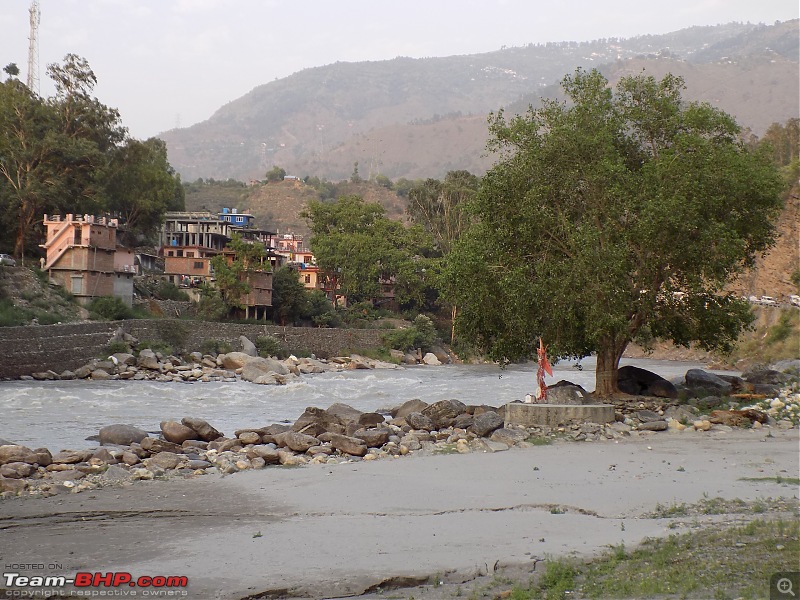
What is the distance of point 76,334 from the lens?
46.0 metres

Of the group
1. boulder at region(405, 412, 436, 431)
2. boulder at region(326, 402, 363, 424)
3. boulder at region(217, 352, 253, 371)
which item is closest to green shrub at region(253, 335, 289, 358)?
boulder at region(217, 352, 253, 371)

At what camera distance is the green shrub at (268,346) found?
5964cm

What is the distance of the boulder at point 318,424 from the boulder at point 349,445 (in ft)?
7.05

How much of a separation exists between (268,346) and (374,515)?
48.8 metres

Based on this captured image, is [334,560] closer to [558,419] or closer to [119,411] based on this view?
[558,419]

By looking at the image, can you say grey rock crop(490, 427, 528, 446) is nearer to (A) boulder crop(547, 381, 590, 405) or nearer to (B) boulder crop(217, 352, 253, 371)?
(A) boulder crop(547, 381, 590, 405)

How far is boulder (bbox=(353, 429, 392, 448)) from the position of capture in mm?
19250

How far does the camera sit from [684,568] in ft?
26.3

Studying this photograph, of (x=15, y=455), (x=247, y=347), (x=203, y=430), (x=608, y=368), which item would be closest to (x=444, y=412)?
(x=608, y=368)

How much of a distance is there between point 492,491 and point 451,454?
14.7 feet

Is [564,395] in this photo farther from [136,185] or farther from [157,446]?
[136,185]

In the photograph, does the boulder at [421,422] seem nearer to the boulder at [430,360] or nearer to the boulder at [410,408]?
the boulder at [410,408]

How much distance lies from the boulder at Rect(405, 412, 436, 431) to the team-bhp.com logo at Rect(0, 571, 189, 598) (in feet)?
44.8

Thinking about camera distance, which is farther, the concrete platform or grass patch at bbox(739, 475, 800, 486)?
the concrete platform
